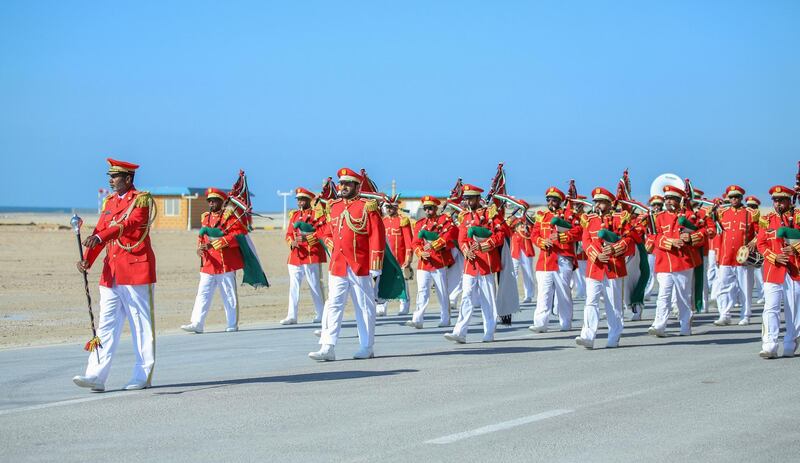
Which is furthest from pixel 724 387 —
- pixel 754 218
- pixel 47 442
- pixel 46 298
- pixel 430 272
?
pixel 46 298

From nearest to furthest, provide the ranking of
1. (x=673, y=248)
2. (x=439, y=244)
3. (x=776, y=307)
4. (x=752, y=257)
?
(x=776, y=307), (x=673, y=248), (x=752, y=257), (x=439, y=244)

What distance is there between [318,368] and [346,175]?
2.28 m

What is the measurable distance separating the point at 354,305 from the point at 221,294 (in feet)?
16.6

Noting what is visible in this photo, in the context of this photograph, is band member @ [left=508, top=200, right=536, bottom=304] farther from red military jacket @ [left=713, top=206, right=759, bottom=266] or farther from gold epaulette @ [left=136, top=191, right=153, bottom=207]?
gold epaulette @ [left=136, top=191, right=153, bottom=207]

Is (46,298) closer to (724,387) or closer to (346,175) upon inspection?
(346,175)

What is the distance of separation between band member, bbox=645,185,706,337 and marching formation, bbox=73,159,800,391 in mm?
20

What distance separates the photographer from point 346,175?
44.6 feet

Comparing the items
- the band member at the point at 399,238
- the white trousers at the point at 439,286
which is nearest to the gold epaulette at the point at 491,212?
the white trousers at the point at 439,286

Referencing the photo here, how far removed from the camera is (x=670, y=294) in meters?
16.9

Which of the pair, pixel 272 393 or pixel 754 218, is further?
pixel 754 218

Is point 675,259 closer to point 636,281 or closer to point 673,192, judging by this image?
point 673,192

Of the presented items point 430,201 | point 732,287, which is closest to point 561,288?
point 430,201

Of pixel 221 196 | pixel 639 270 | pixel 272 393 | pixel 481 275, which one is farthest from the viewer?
pixel 639 270

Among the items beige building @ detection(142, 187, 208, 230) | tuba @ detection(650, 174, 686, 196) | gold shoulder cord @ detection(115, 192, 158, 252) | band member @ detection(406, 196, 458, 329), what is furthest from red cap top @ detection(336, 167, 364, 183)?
beige building @ detection(142, 187, 208, 230)
